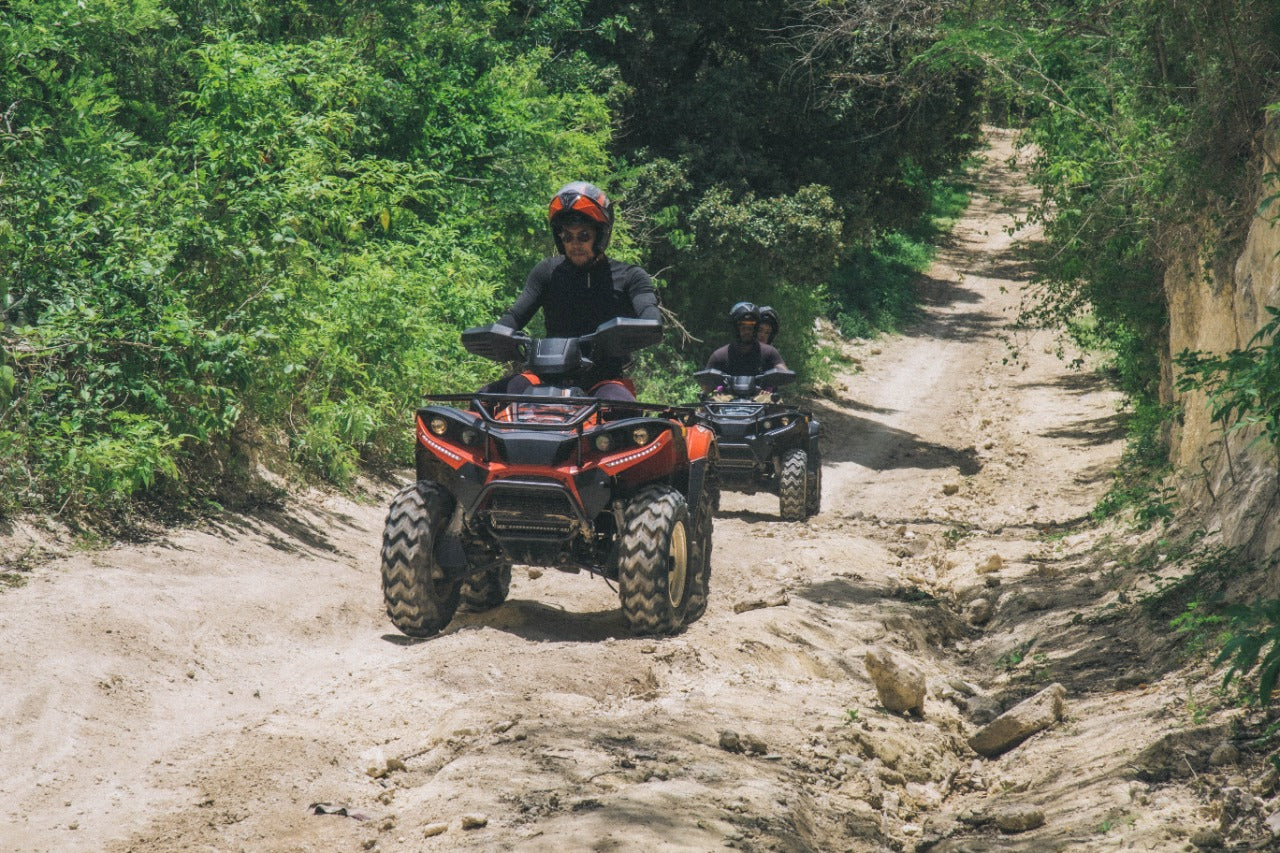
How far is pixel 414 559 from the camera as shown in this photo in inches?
267

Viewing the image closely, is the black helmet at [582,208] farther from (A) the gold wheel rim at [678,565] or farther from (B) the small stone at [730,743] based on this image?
(B) the small stone at [730,743]

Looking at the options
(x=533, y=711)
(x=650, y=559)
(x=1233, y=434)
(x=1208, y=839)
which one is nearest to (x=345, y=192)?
(x=650, y=559)

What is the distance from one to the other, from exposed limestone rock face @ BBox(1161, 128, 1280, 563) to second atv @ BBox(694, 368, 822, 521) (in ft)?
12.1

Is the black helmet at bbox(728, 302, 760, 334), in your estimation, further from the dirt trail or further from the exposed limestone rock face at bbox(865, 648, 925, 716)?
the exposed limestone rock face at bbox(865, 648, 925, 716)

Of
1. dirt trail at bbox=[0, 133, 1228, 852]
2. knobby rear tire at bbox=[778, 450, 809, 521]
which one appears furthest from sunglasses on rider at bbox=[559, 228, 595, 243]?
knobby rear tire at bbox=[778, 450, 809, 521]

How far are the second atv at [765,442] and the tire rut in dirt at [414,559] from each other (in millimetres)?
6418

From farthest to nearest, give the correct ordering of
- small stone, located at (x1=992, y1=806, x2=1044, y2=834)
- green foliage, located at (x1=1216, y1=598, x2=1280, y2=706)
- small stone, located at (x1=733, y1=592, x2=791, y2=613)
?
small stone, located at (x1=733, y1=592, x2=791, y2=613) → small stone, located at (x1=992, y1=806, x2=1044, y2=834) → green foliage, located at (x1=1216, y1=598, x2=1280, y2=706)

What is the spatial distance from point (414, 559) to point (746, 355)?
833cm

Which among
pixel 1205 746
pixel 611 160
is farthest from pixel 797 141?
pixel 1205 746

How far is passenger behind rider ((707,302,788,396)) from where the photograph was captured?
14.4m

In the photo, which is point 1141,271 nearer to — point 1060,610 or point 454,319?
point 1060,610

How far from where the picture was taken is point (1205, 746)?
496 cm

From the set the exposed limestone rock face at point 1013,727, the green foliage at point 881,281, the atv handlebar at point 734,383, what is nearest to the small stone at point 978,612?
the exposed limestone rock face at point 1013,727

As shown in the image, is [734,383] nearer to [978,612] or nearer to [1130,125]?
[1130,125]
